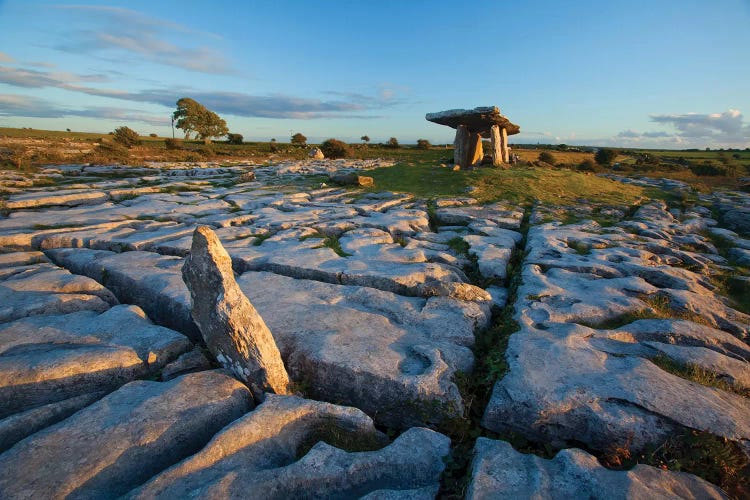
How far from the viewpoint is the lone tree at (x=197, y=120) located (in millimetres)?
57219

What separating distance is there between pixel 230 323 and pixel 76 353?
1.67 m

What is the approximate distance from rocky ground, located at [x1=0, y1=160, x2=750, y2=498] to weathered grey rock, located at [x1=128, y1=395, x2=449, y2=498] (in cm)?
1

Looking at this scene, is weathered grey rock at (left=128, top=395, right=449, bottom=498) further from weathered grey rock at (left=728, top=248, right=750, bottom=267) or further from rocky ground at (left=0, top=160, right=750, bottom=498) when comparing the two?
weathered grey rock at (left=728, top=248, right=750, bottom=267)

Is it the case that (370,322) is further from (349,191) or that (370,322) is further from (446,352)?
(349,191)

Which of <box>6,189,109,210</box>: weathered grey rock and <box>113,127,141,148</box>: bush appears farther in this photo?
<box>113,127,141,148</box>: bush

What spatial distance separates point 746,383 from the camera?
3.76 metres

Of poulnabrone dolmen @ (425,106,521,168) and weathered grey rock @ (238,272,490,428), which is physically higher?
poulnabrone dolmen @ (425,106,521,168)

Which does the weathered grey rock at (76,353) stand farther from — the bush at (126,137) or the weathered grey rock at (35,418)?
the bush at (126,137)

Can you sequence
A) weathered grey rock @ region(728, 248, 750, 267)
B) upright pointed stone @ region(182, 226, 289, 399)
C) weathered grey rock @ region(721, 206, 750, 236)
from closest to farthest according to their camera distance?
1. upright pointed stone @ region(182, 226, 289, 399)
2. weathered grey rock @ region(728, 248, 750, 267)
3. weathered grey rock @ region(721, 206, 750, 236)

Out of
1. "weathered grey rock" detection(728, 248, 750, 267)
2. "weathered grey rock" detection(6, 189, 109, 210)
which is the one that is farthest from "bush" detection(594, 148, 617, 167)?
"weathered grey rock" detection(6, 189, 109, 210)

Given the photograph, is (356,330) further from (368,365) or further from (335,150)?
(335,150)

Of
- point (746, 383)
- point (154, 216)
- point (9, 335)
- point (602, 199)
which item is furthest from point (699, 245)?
point (154, 216)

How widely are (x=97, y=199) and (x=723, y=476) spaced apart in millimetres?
15368

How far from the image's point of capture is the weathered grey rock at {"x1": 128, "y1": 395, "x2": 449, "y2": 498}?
2570 millimetres
